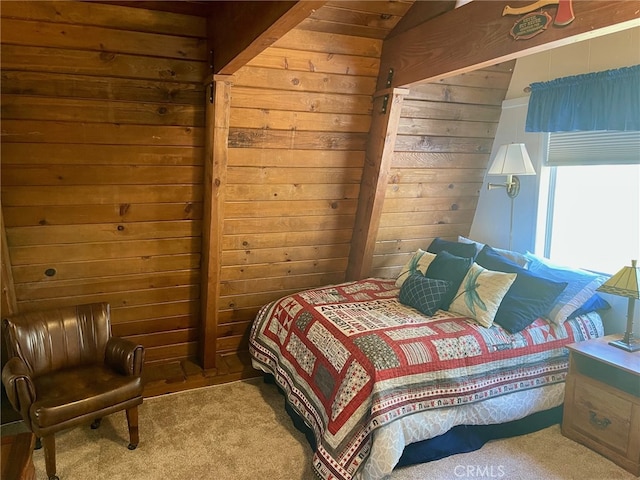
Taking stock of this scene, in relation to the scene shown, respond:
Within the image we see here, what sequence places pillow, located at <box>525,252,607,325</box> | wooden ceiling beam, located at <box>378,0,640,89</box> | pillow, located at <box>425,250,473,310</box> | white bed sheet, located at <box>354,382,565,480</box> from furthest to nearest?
pillow, located at <box>425,250,473,310</box>, pillow, located at <box>525,252,607,325</box>, white bed sheet, located at <box>354,382,565,480</box>, wooden ceiling beam, located at <box>378,0,640,89</box>

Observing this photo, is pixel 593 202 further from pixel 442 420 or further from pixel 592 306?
pixel 442 420

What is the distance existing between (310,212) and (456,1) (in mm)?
1532

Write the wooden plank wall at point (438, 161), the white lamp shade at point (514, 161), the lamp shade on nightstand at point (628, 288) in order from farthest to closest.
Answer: the wooden plank wall at point (438, 161) < the white lamp shade at point (514, 161) < the lamp shade on nightstand at point (628, 288)

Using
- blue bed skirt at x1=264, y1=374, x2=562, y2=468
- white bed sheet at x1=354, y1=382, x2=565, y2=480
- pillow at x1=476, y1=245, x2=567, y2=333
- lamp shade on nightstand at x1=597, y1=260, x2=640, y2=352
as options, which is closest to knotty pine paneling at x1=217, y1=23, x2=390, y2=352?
blue bed skirt at x1=264, y1=374, x2=562, y2=468

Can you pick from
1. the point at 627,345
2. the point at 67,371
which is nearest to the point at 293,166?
the point at 67,371

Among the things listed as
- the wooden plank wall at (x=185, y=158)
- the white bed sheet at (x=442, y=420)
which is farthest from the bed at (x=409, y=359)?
the wooden plank wall at (x=185, y=158)

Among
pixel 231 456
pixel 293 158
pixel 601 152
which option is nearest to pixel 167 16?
pixel 293 158

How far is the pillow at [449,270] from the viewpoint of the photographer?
2.90m

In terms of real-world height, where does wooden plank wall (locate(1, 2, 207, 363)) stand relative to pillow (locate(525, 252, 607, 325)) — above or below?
above

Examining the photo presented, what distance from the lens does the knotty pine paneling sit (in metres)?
2.76

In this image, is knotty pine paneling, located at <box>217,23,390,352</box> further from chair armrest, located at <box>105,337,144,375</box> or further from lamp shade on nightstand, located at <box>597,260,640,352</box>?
lamp shade on nightstand, located at <box>597,260,640,352</box>

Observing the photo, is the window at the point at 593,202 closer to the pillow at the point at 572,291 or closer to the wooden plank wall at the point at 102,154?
the pillow at the point at 572,291

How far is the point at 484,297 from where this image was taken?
2758 mm

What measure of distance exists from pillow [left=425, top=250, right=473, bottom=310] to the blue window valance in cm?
99
